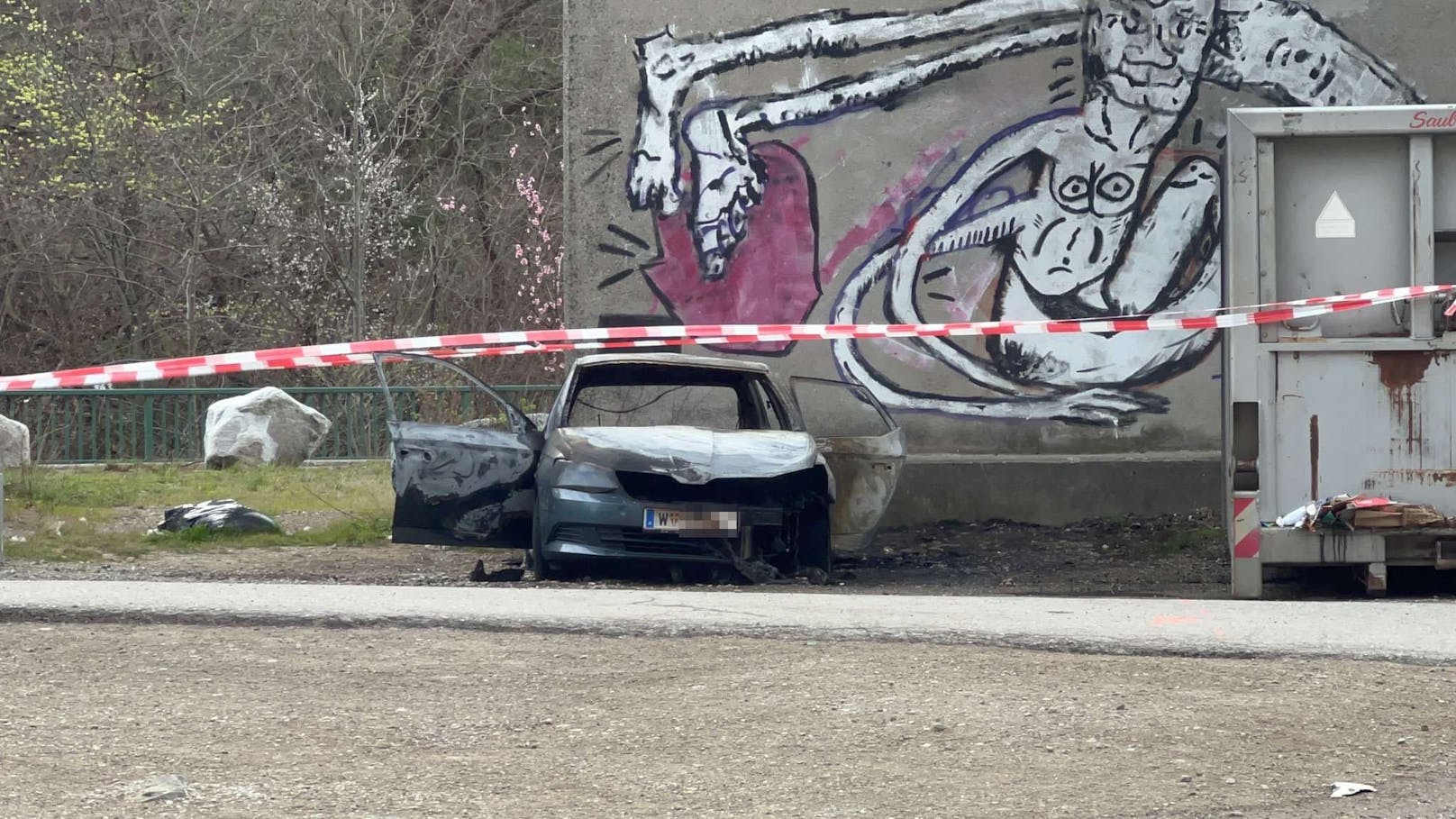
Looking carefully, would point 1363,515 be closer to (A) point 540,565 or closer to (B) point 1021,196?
(A) point 540,565

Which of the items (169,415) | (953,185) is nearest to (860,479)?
(953,185)

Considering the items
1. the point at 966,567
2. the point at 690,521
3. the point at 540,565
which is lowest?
the point at 966,567

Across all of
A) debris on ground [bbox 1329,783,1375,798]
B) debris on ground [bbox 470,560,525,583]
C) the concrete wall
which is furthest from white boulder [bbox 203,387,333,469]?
debris on ground [bbox 1329,783,1375,798]

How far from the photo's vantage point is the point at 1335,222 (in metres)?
8.67

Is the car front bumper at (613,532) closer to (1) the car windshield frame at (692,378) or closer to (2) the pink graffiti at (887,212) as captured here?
(1) the car windshield frame at (692,378)

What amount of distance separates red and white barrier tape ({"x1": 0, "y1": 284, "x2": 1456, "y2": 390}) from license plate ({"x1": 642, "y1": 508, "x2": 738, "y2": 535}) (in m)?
1.79

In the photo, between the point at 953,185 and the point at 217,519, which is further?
the point at 953,185

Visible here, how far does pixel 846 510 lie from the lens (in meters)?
10.5

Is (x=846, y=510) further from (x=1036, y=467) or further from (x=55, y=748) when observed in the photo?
(x=55, y=748)

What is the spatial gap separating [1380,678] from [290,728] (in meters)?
3.75

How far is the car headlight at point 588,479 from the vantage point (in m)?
8.91

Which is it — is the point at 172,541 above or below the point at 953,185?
below

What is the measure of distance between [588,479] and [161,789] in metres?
4.61

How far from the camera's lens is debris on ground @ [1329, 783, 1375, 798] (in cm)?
449
